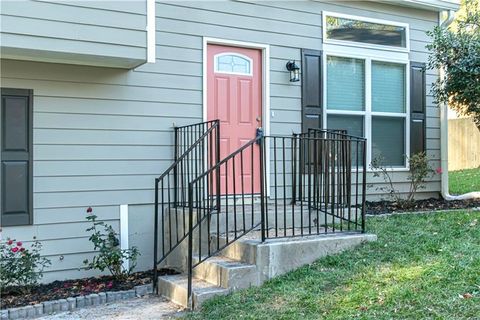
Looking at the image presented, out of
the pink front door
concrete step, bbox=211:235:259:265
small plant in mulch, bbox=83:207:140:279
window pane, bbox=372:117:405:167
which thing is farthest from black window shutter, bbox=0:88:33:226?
window pane, bbox=372:117:405:167

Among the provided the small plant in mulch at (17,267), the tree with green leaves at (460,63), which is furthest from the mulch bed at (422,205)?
the small plant in mulch at (17,267)

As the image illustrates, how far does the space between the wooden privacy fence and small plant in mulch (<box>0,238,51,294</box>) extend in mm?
13309

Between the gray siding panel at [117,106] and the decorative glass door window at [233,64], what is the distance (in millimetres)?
231

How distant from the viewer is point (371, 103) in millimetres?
7047

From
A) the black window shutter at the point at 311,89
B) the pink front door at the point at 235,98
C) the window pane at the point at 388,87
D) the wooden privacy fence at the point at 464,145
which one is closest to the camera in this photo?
the pink front door at the point at 235,98

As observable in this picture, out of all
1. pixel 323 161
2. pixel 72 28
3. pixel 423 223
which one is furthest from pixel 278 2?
pixel 423 223

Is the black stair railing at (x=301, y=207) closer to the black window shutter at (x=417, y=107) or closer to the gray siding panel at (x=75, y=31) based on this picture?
the gray siding panel at (x=75, y=31)

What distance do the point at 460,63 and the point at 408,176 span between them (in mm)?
1759

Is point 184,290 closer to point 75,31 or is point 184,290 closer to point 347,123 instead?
point 75,31

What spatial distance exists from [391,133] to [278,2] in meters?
2.59

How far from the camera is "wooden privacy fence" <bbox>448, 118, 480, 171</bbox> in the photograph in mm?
14664

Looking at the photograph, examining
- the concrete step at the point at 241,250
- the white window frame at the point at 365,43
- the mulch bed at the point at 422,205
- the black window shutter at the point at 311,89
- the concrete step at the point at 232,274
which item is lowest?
the concrete step at the point at 232,274

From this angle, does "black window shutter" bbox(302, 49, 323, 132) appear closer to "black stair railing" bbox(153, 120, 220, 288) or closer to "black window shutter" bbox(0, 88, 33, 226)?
"black stair railing" bbox(153, 120, 220, 288)

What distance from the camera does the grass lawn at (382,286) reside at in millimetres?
3246
